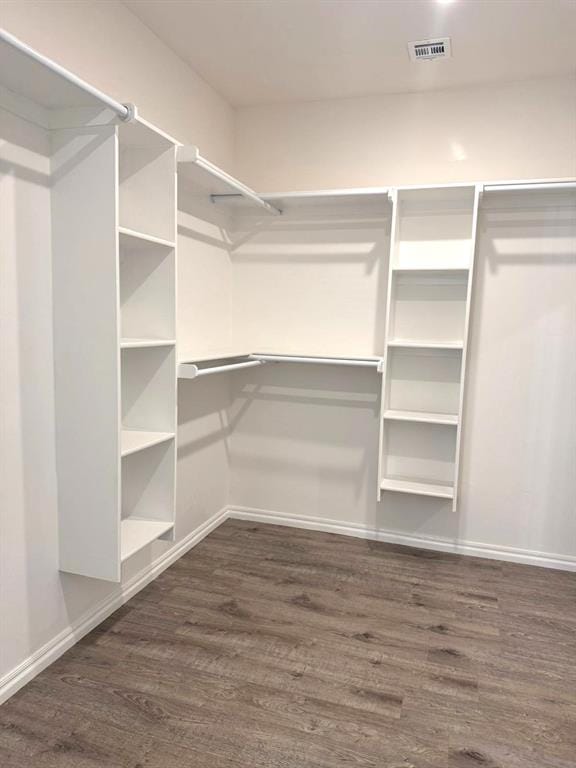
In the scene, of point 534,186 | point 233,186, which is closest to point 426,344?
point 534,186

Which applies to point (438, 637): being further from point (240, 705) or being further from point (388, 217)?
point (388, 217)

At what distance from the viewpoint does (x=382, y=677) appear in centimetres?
217

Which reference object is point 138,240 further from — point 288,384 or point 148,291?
point 288,384

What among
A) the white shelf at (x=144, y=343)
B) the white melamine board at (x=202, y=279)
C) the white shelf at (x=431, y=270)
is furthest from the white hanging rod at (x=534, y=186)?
the white shelf at (x=144, y=343)

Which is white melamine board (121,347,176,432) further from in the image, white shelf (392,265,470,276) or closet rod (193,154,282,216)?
white shelf (392,265,470,276)

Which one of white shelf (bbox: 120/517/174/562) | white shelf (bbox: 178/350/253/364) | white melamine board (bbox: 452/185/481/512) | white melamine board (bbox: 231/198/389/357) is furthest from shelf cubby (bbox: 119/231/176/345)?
white melamine board (bbox: 452/185/481/512)

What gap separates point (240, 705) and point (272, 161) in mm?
2995

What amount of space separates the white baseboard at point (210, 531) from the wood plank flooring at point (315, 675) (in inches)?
1.9

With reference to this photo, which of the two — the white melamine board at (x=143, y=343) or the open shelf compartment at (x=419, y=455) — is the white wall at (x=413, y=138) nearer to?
the open shelf compartment at (x=419, y=455)

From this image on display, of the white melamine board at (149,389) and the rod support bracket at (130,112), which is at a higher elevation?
the rod support bracket at (130,112)

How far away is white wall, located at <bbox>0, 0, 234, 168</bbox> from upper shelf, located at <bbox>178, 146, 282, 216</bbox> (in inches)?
10.6

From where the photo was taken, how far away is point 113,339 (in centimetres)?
198

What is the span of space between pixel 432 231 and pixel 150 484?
2.11 meters

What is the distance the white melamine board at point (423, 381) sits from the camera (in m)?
3.26
